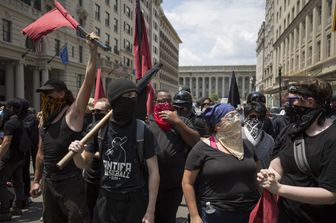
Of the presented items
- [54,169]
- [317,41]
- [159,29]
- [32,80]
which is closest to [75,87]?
[32,80]

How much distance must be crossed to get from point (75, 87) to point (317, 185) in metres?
34.0

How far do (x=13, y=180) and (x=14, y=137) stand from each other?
2.71ft

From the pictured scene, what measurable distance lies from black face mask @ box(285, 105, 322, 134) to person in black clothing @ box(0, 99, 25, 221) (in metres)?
4.62

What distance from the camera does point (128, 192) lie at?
2934mm

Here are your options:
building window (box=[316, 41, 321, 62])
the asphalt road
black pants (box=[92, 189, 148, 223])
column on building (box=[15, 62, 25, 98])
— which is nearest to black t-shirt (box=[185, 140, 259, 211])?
black pants (box=[92, 189, 148, 223])

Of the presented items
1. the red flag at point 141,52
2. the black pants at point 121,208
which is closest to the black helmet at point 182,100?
the red flag at point 141,52

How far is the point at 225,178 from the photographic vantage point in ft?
9.95

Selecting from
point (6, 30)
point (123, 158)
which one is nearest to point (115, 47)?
point (6, 30)

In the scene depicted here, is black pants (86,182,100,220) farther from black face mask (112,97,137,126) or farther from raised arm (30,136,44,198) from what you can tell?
black face mask (112,97,137,126)

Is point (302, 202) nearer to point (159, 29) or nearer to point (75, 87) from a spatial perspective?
point (75, 87)

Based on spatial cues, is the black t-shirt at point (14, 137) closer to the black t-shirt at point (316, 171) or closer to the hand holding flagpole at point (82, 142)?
the hand holding flagpole at point (82, 142)

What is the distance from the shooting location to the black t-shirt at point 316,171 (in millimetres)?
2393

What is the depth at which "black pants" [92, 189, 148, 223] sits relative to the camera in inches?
115

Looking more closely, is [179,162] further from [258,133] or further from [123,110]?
[123,110]
